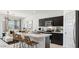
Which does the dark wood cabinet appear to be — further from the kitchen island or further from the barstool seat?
the barstool seat

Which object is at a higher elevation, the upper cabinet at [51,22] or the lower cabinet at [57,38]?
the upper cabinet at [51,22]

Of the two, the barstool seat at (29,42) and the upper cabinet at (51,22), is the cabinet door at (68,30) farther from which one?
the barstool seat at (29,42)

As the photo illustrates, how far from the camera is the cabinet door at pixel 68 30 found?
102 inches

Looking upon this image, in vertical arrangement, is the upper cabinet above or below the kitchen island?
above

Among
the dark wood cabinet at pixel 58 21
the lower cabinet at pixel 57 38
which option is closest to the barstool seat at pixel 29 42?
the lower cabinet at pixel 57 38

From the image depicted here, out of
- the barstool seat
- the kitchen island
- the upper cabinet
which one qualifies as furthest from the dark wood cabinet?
the barstool seat

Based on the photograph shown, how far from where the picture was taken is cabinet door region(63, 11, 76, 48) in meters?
2.58

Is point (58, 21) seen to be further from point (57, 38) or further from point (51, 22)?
point (57, 38)

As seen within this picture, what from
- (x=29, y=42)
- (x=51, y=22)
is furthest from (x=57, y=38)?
(x=29, y=42)

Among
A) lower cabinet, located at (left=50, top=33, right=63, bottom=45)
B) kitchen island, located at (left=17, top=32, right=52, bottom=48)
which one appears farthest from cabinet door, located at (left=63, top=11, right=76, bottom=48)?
kitchen island, located at (left=17, top=32, right=52, bottom=48)

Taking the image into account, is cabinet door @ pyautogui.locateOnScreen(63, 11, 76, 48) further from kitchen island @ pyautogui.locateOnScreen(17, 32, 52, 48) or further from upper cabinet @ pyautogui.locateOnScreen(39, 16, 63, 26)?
kitchen island @ pyautogui.locateOnScreen(17, 32, 52, 48)
